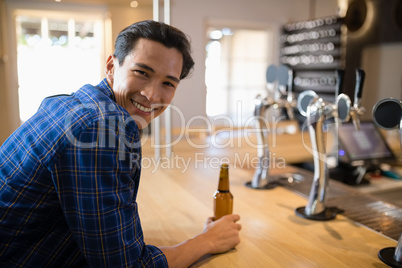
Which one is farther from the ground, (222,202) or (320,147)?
(320,147)

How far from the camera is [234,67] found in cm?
595

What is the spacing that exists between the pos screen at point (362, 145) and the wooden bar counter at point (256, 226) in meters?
0.63

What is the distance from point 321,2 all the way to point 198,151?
469cm

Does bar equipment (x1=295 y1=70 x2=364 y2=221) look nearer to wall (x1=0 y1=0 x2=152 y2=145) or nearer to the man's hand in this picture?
the man's hand

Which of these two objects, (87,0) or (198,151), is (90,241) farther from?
(198,151)

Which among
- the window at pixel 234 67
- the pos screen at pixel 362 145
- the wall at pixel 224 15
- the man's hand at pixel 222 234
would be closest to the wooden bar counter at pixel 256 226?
the man's hand at pixel 222 234

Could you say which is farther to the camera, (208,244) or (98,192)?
(208,244)

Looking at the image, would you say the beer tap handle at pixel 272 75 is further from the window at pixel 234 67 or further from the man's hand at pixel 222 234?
the window at pixel 234 67

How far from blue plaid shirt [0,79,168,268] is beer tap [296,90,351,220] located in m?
0.60

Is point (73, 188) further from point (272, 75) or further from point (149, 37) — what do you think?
point (272, 75)

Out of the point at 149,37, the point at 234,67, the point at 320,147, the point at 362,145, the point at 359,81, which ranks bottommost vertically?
the point at 362,145

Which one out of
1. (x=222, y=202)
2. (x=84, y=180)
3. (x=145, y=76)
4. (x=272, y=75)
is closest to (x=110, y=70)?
(x=145, y=76)

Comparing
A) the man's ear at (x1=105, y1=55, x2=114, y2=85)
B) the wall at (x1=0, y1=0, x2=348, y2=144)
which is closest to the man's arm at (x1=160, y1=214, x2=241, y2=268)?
the man's ear at (x1=105, y1=55, x2=114, y2=85)

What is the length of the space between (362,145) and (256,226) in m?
1.18
